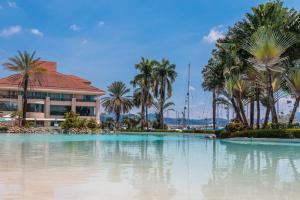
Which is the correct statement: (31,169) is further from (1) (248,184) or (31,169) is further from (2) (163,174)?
(1) (248,184)

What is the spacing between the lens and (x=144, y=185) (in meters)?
8.63

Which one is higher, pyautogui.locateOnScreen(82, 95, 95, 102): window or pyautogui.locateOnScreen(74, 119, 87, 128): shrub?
pyautogui.locateOnScreen(82, 95, 95, 102): window

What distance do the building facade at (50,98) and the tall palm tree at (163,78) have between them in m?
11.7

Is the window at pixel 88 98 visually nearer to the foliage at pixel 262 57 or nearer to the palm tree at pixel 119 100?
the palm tree at pixel 119 100

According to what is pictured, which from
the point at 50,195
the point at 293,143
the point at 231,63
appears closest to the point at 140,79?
the point at 231,63

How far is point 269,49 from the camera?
1400 inches

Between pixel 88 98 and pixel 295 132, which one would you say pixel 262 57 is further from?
pixel 88 98

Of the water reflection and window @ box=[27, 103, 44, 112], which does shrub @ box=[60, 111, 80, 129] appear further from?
the water reflection

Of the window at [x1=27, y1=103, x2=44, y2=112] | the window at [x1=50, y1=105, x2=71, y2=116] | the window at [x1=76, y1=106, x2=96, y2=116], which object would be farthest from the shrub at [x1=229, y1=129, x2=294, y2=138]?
the window at [x1=27, y1=103, x2=44, y2=112]

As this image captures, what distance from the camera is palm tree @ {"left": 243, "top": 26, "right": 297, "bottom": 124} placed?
35.7m

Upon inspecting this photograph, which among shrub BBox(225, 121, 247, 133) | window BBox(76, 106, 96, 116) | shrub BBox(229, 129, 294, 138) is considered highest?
window BBox(76, 106, 96, 116)

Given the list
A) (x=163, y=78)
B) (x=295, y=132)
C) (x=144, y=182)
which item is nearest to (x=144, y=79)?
(x=163, y=78)

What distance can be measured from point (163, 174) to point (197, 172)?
116cm

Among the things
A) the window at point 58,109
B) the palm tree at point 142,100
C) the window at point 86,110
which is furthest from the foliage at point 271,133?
the window at point 58,109
